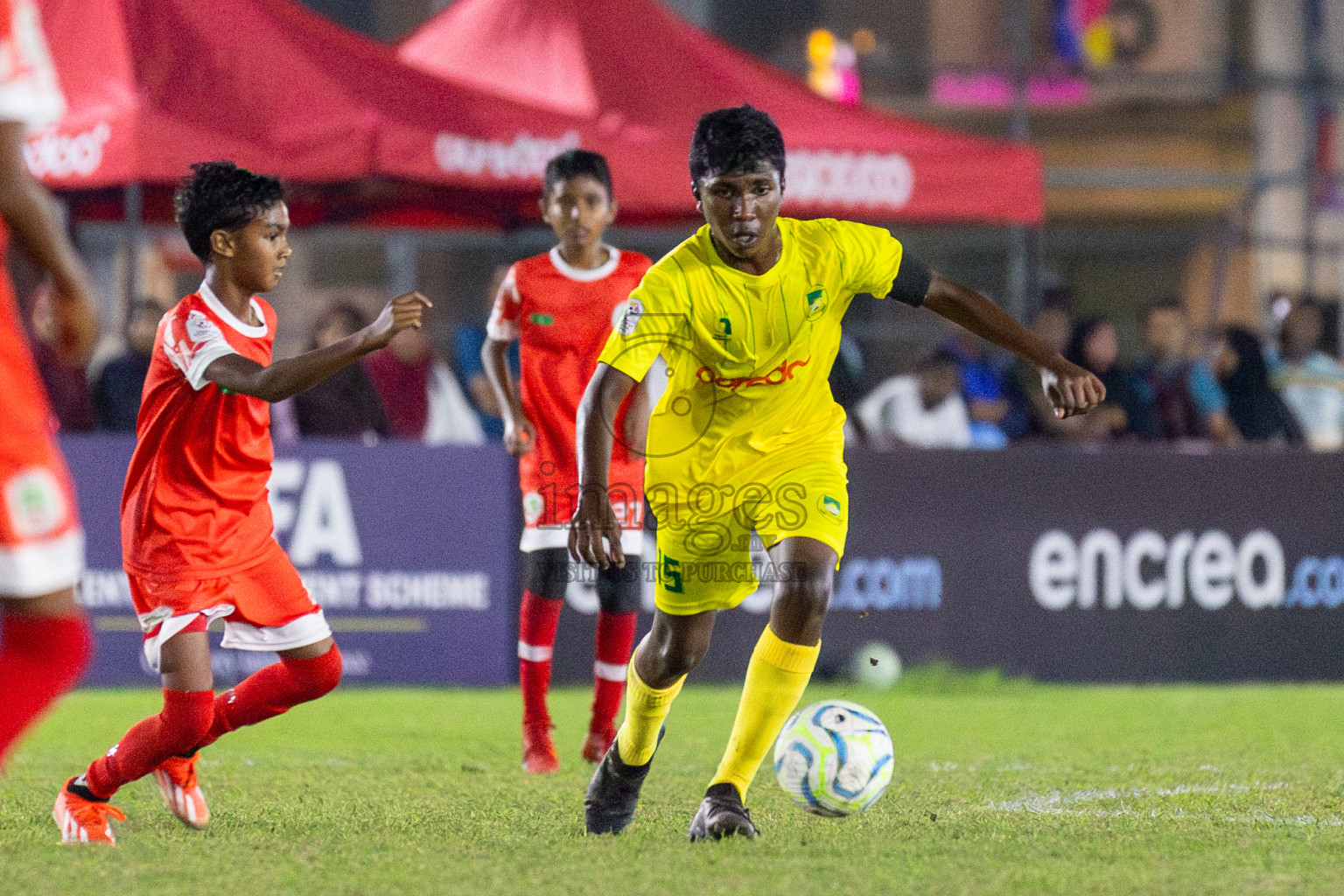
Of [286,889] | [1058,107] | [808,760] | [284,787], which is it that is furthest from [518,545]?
[1058,107]

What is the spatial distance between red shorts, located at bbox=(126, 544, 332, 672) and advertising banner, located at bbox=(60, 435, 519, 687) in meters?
3.94

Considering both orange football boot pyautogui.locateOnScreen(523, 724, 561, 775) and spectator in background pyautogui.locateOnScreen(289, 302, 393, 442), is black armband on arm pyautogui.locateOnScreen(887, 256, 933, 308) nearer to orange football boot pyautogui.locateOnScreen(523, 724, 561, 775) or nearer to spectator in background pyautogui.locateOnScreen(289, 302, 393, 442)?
orange football boot pyautogui.locateOnScreen(523, 724, 561, 775)

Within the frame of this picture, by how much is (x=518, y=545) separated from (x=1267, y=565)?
12.9 ft

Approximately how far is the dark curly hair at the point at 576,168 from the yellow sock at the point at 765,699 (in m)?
2.33

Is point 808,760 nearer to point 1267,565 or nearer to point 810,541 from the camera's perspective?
point 810,541

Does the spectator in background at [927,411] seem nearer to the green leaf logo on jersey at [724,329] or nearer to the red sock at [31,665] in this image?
the green leaf logo on jersey at [724,329]

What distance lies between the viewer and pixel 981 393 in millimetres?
10055

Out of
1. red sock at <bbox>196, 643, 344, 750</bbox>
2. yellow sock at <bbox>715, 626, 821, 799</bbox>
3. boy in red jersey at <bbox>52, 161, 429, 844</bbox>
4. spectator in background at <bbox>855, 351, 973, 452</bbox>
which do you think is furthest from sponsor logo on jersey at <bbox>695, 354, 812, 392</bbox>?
spectator in background at <bbox>855, 351, 973, 452</bbox>

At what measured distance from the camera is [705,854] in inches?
174

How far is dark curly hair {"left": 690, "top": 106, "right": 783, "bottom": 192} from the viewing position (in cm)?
458

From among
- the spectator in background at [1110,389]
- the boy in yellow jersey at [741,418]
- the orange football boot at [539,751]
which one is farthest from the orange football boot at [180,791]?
the spectator in background at [1110,389]

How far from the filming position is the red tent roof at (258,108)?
9383 millimetres

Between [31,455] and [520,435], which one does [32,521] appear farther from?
[520,435]

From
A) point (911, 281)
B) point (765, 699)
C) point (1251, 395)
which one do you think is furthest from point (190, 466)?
point (1251, 395)
